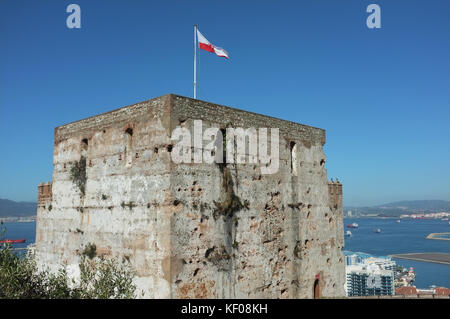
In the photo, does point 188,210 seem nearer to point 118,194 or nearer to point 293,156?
point 118,194

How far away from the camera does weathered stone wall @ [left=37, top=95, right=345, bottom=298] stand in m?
11.7

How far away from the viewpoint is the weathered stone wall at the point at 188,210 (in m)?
11.7

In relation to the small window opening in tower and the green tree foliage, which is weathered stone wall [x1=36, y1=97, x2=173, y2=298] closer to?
the green tree foliage

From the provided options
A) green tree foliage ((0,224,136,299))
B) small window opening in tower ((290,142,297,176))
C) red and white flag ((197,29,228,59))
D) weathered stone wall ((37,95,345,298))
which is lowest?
green tree foliage ((0,224,136,299))

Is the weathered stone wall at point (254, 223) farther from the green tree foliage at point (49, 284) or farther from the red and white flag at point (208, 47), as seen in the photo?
the red and white flag at point (208, 47)

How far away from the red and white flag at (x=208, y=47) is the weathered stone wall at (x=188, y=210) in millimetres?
2494

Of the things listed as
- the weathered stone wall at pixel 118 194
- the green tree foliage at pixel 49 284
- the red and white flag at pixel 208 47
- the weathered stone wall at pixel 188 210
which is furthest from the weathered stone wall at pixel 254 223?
the red and white flag at pixel 208 47

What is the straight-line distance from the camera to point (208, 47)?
47.0ft

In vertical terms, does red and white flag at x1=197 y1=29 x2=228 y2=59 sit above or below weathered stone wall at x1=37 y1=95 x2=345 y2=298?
above

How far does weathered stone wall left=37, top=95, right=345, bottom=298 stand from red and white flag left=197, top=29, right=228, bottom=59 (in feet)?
8.18

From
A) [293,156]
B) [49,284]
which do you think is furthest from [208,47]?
[49,284]

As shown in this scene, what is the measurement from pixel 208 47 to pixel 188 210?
6.26 m

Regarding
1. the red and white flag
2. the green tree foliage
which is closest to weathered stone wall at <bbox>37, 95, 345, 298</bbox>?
the green tree foliage
